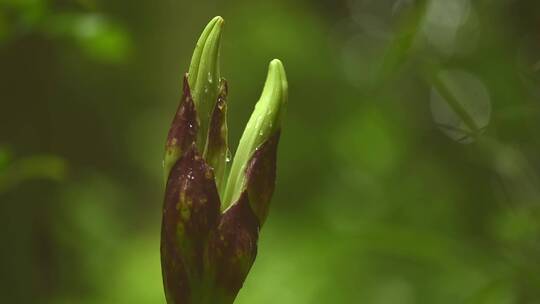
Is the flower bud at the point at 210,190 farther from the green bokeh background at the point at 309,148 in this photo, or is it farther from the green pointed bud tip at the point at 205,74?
the green bokeh background at the point at 309,148

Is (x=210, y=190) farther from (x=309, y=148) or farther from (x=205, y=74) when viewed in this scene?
(x=309, y=148)

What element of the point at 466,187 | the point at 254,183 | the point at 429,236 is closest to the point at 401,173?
the point at 466,187

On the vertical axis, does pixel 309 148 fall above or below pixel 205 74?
below

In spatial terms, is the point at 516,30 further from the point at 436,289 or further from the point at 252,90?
the point at 252,90

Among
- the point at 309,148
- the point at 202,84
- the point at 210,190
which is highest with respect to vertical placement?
the point at 202,84

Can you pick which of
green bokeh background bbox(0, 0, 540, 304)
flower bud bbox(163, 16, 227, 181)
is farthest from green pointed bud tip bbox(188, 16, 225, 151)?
green bokeh background bbox(0, 0, 540, 304)

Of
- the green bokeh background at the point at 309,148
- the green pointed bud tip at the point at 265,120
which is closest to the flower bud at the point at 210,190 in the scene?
the green pointed bud tip at the point at 265,120

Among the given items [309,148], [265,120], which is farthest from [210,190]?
[309,148]
